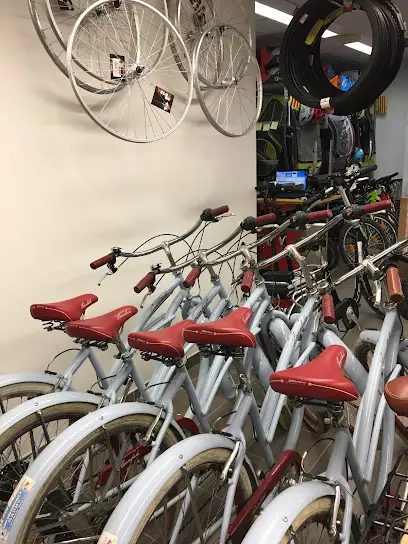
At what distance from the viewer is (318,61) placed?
2.37 metres

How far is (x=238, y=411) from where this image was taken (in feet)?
4.85

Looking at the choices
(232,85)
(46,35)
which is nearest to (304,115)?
(232,85)

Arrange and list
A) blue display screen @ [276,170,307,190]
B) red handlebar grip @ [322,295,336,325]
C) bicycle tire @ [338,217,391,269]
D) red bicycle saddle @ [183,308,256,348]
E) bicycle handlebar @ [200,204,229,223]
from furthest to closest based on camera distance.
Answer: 1. bicycle tire @ [338,217,391,269]
2. blue display screen @ [276,170,307,190]
3. bicycle handlebar @ [200,204,229,223]
4. red handlebar grip @ [322,295,336,325]
5. red bicycle saddle @ [183,308,256,348]

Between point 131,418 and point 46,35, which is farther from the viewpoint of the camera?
point 46,35

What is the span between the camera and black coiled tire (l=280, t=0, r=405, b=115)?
187 centimetres

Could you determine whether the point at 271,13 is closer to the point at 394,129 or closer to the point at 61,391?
the point at 61,391

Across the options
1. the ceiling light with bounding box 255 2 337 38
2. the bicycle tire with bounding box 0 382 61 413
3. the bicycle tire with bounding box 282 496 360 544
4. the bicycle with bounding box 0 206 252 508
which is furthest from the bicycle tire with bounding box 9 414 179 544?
the ceiling light with bounding box 255 2 337 38

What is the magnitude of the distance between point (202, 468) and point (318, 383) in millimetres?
442

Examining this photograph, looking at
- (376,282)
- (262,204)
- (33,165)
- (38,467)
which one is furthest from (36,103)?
(262,204)

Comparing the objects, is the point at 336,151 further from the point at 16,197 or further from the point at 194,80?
the point at 16,197

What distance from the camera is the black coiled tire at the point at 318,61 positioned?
1.87m

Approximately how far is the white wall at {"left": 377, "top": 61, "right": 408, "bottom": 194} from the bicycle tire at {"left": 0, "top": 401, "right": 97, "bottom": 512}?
7.47m

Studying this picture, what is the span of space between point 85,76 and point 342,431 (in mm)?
1959

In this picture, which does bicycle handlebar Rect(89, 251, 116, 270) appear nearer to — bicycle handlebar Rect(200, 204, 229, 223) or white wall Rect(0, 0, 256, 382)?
white wall Rect(0, 0, 256, 382)
